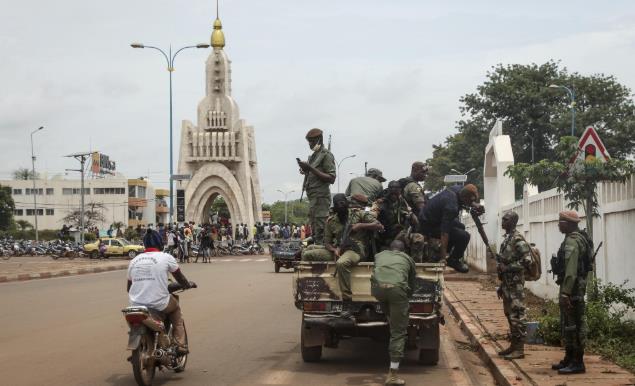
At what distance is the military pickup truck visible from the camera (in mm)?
9141

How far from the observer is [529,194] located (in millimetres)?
19234

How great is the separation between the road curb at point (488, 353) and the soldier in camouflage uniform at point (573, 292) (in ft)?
1.66

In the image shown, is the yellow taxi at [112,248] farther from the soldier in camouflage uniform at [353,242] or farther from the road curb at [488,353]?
the soldier in camouflage uniform at [353,242]

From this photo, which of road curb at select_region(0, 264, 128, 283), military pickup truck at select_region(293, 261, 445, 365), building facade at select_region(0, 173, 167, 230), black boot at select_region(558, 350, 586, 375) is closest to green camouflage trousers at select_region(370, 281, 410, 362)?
military pickup truck at select_region(293, 261, 445, 365)

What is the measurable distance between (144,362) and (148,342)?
0.84ft

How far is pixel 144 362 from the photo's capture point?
26.2 ft

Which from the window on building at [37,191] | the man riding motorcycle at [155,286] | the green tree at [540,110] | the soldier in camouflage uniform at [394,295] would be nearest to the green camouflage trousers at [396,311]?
the soldier in camouflage uniform at [394,295]

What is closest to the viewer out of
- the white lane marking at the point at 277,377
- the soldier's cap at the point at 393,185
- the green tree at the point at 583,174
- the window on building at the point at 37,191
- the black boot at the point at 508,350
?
the white lane marking at the point at 277,377

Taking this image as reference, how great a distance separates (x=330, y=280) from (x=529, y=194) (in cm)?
1094

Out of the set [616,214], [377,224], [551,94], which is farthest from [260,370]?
[551,94]

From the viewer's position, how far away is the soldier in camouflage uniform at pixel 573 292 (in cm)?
833

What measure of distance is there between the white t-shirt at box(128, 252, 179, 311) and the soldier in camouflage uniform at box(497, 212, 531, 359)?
12.4ft

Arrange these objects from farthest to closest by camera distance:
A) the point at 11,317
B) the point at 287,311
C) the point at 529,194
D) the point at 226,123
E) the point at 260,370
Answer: the point at 226,123 → the point at 529,194 → the point at 287,311 → the point at 11,317 → the point at 260,370

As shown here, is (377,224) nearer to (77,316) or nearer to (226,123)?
(77,316)
